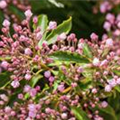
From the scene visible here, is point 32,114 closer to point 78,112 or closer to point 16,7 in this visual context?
Answer: point 78,112

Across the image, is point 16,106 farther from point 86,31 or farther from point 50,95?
point 86,31

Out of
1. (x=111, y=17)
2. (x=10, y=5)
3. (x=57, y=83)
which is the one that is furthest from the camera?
(x=111, y=17)

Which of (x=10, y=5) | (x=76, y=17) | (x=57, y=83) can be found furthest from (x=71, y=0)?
(x=57, y=83)

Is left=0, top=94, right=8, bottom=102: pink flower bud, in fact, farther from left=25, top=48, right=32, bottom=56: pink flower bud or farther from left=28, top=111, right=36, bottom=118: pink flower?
left=25, top=48, right=32, bottom=56: pink flower bud

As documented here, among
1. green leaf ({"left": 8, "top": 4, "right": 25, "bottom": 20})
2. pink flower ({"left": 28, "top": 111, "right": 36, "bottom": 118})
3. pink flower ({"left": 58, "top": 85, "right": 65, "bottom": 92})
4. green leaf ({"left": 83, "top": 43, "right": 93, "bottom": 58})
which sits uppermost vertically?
green leaf ({"left": 8, "top": 4, "right": 25, "bottom": 20})

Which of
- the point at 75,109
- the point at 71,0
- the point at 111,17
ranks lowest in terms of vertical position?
the point at 75,109

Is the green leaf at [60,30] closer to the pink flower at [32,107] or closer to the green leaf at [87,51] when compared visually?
the green leaf at [87,51]

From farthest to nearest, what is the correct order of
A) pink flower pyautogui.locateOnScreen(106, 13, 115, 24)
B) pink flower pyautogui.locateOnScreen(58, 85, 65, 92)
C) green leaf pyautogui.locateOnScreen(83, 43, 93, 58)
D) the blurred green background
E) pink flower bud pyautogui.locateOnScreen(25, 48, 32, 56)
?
the blurred green background < pink flower pyautogui.locateOnScreen(106, 13, 115, 24) < green leaf pyautogui.locateOnScreen(83, 43, 93, 58) < pink flower pyautogui.locateOnScreen(58, 85, 65, 92) < pink flower bud pyautogui.locateOnScreen(25, 48, 32, 56)

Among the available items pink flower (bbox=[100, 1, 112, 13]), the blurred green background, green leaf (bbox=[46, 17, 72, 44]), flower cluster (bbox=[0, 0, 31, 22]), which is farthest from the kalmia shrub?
pink flower (bbox=[100, 1, 112, 13])
